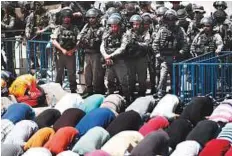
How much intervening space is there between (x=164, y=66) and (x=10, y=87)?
3153 millimetres

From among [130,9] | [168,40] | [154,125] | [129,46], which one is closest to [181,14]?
[130,9]

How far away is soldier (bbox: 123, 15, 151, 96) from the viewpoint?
11.2 metres

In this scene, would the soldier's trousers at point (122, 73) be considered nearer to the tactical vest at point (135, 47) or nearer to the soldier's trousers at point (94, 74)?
the tactical vest at point (135, 47)

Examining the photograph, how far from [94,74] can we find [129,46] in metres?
1.16

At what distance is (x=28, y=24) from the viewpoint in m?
15.1

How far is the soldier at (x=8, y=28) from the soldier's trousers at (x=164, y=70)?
4.44m

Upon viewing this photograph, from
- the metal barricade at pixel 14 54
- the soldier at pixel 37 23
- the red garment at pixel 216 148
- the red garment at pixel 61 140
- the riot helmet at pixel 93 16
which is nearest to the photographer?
the red garment at pixel 216 148

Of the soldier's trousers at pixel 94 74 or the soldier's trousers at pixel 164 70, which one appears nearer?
the soldier's trousers at pixel 164 70

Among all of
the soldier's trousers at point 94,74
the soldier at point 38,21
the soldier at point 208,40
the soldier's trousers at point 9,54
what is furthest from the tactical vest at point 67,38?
the soldier at point 38,21

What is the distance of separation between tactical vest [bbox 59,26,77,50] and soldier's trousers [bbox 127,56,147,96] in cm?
131

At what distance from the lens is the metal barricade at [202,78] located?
10.8 meters

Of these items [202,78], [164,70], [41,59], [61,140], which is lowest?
[61,140]

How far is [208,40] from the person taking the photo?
38.0 feet

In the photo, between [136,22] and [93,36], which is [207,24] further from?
[93,36]
